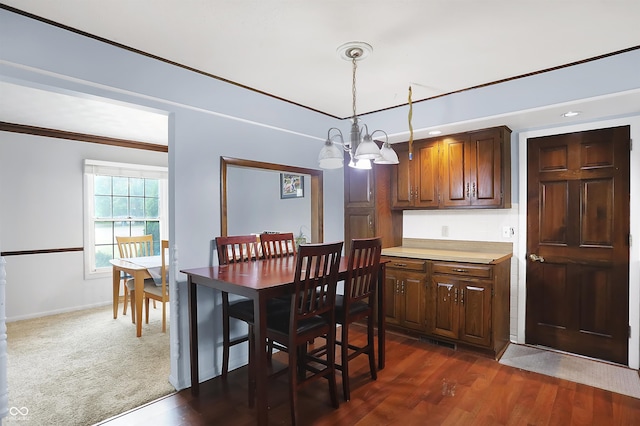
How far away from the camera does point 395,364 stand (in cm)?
293

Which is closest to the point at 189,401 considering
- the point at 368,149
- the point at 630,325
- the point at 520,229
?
the point at 368,149

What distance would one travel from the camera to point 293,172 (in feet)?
11.5

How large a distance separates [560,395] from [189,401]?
2.60 meters

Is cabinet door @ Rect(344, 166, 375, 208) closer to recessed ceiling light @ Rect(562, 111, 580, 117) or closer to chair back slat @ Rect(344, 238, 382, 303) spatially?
chair back slat @ Rect(344, 238, 382, 303)

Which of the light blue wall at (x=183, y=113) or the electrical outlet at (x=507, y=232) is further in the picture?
the electrical outlet at (x=507, y=232)

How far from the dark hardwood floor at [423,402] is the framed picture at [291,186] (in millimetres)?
2703

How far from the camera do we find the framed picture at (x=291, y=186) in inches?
196

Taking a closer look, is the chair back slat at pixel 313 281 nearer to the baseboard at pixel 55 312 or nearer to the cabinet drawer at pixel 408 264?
the cabinet drawer at pixel 408 264

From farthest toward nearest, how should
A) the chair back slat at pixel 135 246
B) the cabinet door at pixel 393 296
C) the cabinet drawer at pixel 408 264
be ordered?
the chair back slat at pixel 135 246, the cabinet door at pixel 393 296, the cabinet drawer at pixel 408 264

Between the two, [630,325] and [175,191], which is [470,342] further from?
[175,191]

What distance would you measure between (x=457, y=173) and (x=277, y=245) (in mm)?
1948

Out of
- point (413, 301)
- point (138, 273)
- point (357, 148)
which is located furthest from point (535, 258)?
point (138, 273)

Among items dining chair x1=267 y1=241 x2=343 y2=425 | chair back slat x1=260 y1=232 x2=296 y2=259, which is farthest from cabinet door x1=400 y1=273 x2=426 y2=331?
dining chair x1=267 y1=241 x2=343 y2=425

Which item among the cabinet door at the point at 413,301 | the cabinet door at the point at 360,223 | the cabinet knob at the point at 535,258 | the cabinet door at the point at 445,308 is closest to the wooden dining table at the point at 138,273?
the cabinet door at the point at 360,223
